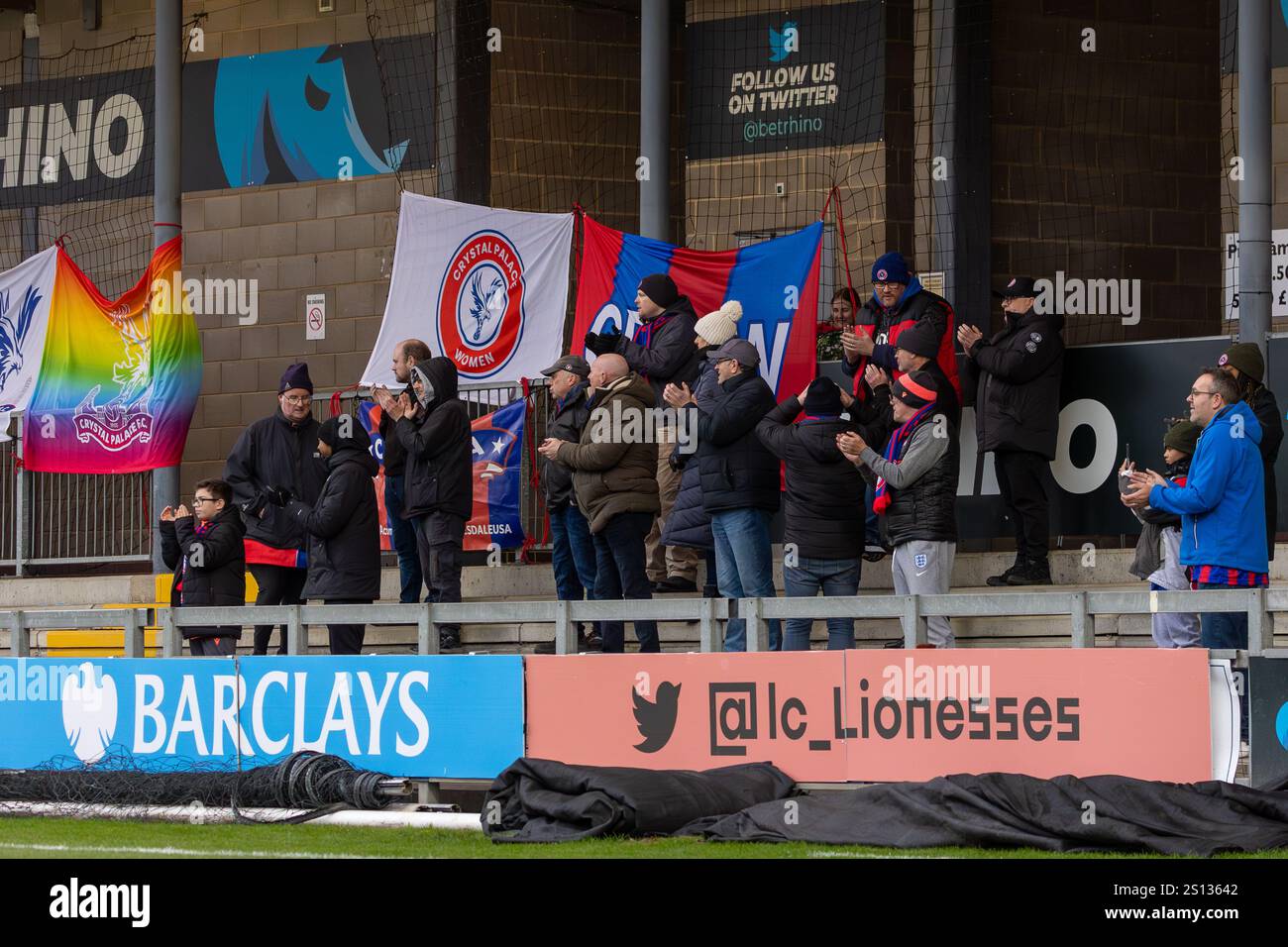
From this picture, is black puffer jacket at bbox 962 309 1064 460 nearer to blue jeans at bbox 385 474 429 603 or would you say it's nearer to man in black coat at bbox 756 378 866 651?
man in black coat at bbox 756 378 866 651

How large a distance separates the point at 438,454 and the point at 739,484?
2.33 meters

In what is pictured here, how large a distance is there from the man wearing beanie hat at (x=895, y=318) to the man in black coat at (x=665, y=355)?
1046 mm

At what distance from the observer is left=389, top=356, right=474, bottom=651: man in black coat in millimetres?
12383

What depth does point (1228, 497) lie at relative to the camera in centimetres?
927

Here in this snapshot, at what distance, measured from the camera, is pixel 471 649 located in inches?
519

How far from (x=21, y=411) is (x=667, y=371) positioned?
7300 millimetres

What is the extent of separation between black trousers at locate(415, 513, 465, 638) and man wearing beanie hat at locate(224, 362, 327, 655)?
961 millimetres

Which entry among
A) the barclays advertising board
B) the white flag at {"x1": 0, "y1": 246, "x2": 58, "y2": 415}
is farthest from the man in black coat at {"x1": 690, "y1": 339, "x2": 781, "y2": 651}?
the white flag at {"x1": 0, "y1": 246, "x2": 58, "y2": 415}

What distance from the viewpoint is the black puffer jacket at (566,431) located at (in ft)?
39.7

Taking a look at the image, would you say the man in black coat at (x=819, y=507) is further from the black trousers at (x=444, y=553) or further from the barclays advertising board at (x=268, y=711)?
the black trousers at (x=444, y=553)

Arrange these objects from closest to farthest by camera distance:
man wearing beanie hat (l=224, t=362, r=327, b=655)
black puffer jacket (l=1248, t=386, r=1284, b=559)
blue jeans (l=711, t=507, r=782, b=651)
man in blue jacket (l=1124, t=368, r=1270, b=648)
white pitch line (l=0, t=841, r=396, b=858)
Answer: white pitch line (l=0, t=841, r=396, b=858)
man in blue jacket (l=1124, t=368, r=1270, b=648)
black puffer jacket (l=1248, t=386, r=1284, b=559)
blue jeans (l=711, t=507, r=782, b=651)
man wearing beanie hat (l=224, t=362, r=327, b=655)

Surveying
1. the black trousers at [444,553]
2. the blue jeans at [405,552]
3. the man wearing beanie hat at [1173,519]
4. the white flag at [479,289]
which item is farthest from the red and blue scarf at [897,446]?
the white flag at [479,289]

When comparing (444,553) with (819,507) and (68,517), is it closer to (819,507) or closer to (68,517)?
(819,507)

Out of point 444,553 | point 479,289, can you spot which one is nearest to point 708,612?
point 444,553
